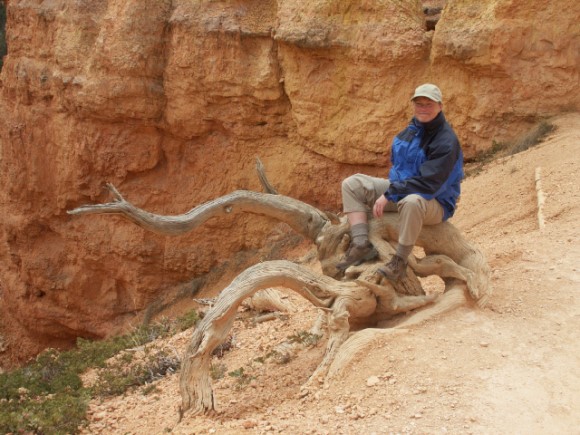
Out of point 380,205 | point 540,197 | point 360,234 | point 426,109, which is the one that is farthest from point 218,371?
point 540,197

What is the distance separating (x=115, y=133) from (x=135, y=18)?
1920mm

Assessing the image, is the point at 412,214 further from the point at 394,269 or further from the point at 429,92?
the point at 429,92

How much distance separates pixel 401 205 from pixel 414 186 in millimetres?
156

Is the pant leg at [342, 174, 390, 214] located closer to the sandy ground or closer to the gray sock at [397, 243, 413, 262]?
the gray sock at [397, 243, 413, 262]

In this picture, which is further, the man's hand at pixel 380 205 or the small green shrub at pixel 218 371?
the small green shrub at pixel 218 371

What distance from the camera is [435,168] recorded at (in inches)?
187

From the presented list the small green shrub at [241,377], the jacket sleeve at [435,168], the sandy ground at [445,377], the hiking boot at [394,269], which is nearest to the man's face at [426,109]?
the jacket sleeve at [435,168]

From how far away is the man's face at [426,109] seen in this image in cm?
479

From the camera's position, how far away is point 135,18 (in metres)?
11.3

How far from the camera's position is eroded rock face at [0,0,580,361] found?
10.0m

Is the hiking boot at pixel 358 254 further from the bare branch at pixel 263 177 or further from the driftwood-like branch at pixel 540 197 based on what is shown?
the driftwood-like branch at pixel 540 197

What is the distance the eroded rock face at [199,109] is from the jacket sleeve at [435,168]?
5424 mm

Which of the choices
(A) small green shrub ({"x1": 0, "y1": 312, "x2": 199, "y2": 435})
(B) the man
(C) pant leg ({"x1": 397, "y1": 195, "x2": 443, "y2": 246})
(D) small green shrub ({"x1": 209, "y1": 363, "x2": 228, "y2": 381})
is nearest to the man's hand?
(B) the man

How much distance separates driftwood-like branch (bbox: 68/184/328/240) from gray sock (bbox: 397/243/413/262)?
818 mm
